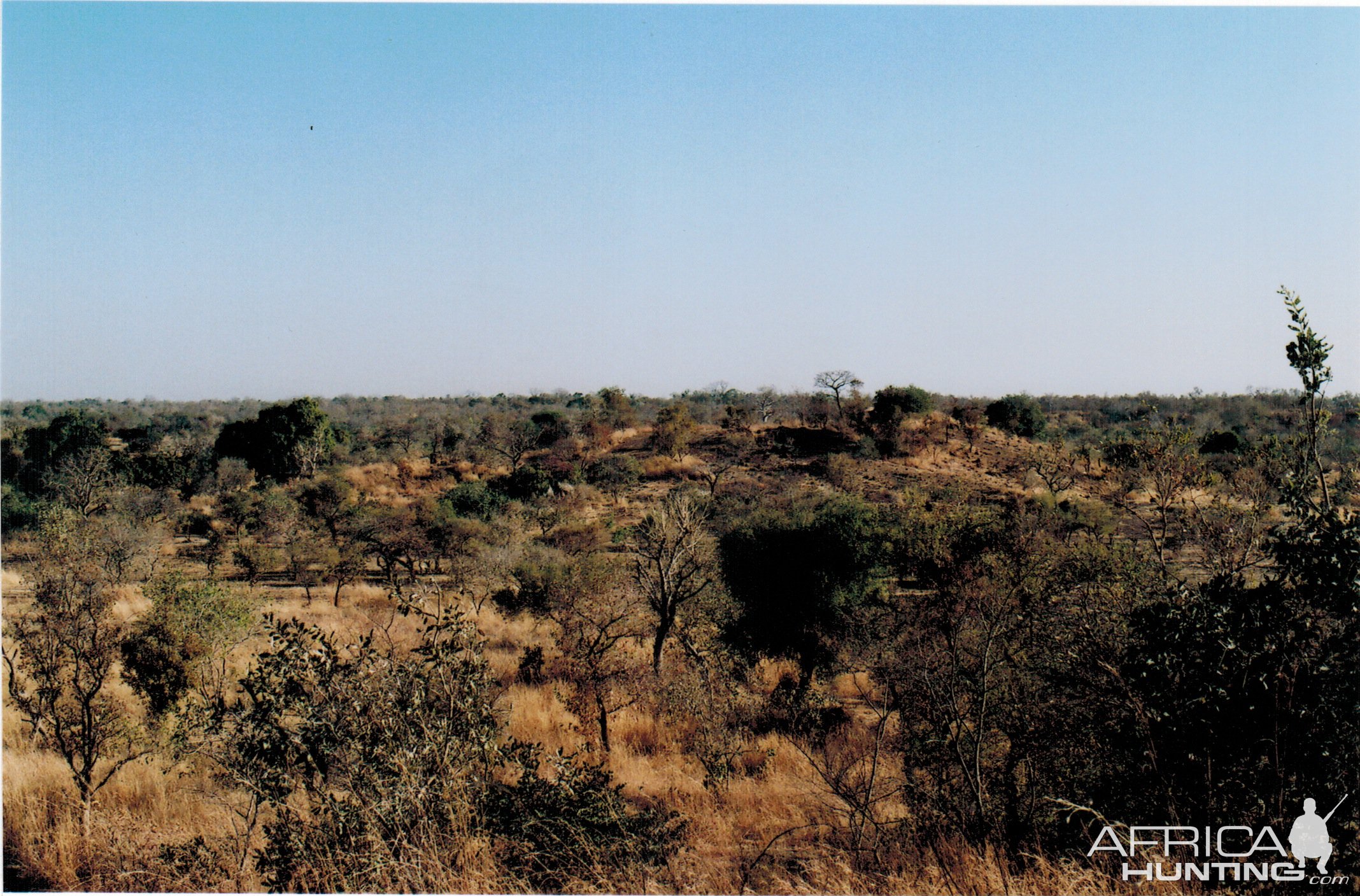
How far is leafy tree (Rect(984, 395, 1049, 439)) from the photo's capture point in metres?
46.4

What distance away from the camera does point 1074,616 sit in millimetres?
7059

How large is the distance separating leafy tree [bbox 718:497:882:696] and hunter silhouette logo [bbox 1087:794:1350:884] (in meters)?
8.85

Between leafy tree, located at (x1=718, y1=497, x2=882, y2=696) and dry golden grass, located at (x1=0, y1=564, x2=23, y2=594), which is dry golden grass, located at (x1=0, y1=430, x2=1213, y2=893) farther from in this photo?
leafy tree, located at (x1=718, y1=497, x2=882, y2=696)

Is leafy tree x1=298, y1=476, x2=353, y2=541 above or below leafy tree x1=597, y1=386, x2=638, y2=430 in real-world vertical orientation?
below

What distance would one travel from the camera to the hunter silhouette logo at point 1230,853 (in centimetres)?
485

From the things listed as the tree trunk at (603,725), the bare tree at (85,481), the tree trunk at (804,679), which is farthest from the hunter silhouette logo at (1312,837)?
the bare tree at (85,481)

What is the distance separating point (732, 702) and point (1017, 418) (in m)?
40.2

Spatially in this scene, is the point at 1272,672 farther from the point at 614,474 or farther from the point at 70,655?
the point at 614,474

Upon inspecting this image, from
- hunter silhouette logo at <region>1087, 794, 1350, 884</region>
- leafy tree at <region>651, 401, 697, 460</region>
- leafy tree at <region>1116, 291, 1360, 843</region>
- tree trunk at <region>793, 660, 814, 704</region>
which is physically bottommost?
tree trunk at <region>793, 660, 814, 704</region>

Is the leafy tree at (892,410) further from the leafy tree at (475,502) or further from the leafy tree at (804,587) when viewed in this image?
the leafy tree at (804,587)

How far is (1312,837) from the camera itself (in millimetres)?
4871

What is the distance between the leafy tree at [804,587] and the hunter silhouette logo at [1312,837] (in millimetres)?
9536

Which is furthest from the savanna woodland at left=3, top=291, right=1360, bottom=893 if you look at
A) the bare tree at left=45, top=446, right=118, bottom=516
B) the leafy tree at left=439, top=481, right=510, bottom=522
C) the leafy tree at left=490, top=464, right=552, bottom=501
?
the leafy tree at left=490, top=464, right=552, bottom=501

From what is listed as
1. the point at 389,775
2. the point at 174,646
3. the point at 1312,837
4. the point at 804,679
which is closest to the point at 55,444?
the point at 174,646
